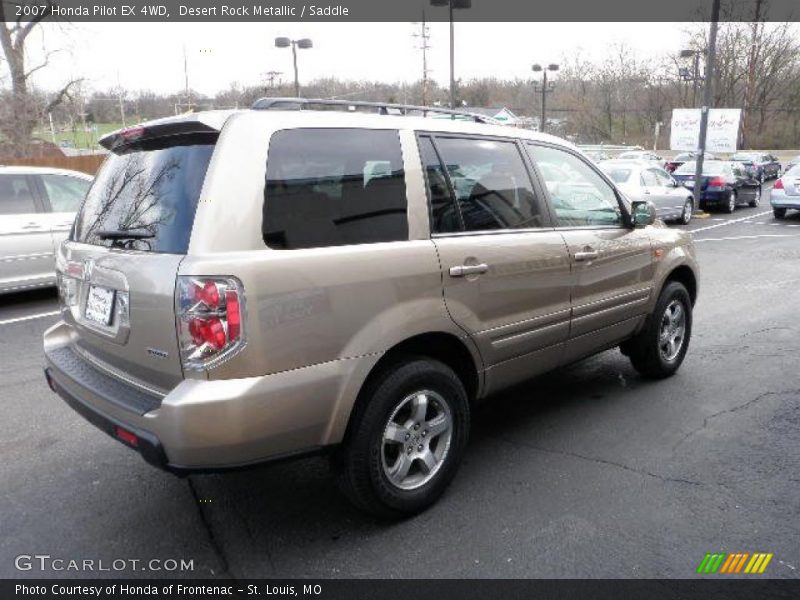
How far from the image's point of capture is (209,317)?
2344mm

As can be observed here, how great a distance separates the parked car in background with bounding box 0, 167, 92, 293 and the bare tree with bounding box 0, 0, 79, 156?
17.8 m

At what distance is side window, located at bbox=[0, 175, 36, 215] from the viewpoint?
755cm

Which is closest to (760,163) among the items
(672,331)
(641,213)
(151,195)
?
(672,331)

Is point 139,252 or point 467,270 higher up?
point 139,252

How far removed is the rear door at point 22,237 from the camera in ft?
24.5

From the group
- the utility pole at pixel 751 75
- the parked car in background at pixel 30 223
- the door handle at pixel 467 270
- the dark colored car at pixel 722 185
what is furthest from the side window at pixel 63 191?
the utility pole at pixel 751 75

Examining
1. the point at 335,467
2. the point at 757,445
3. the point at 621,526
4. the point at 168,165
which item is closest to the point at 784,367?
the point at 757,445

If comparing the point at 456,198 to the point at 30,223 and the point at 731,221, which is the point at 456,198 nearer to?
the point at 30,223

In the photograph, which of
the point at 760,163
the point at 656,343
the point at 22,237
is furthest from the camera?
the point at 760,163

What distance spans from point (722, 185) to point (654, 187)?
4.49 m

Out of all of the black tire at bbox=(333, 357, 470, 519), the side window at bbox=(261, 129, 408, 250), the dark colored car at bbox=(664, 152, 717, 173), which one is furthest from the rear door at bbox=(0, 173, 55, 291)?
the dark colored car at bbox=(664, 152, 717, 173)

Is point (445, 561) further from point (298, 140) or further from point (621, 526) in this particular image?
point (298, 140)

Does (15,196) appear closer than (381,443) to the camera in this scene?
No

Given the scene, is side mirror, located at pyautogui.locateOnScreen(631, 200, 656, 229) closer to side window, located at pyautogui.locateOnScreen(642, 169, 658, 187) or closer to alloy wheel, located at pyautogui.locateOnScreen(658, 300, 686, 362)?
alloy wheel, located at pyautogui.locateOnScreen(658, 300, 686, 362)
